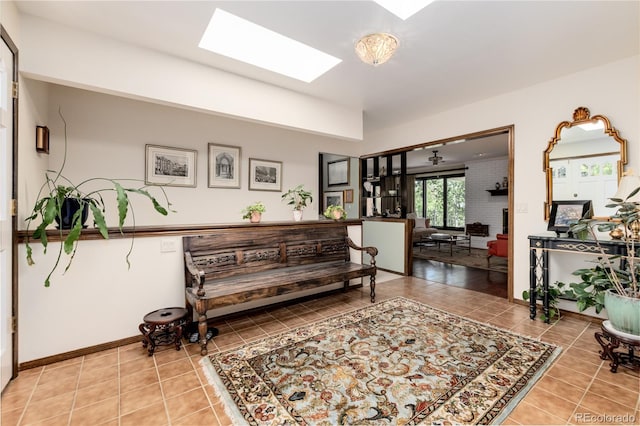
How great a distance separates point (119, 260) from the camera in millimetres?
2457

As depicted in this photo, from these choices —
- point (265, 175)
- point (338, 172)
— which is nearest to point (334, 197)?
point (338, 172)

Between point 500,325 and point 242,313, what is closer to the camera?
point 500,325

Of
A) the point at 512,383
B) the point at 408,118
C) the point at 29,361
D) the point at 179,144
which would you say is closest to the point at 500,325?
the point at 512,383

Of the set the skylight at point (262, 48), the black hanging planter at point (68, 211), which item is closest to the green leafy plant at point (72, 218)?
the black hanging planter at point (68, 211)

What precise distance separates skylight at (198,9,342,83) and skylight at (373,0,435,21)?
0.84 metres

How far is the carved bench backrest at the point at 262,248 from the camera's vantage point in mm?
2885

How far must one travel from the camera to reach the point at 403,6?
6.88 ft

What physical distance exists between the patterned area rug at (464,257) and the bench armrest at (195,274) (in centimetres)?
530

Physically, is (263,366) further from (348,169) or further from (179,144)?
(348,169)

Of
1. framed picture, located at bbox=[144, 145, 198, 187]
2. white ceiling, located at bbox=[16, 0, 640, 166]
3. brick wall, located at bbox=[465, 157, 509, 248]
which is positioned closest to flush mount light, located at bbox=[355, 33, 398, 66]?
white ceiling, located at bbox=[16, 0, 640, 166]

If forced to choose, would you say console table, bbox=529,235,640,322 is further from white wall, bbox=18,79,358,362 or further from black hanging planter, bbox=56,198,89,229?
black hanging planter, bbox=56,198,89,229

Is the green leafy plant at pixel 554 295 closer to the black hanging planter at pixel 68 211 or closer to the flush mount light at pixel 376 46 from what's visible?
the flush mount light at pixel 376 46

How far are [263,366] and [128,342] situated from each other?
133 cm

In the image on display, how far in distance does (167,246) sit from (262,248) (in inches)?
38.2
